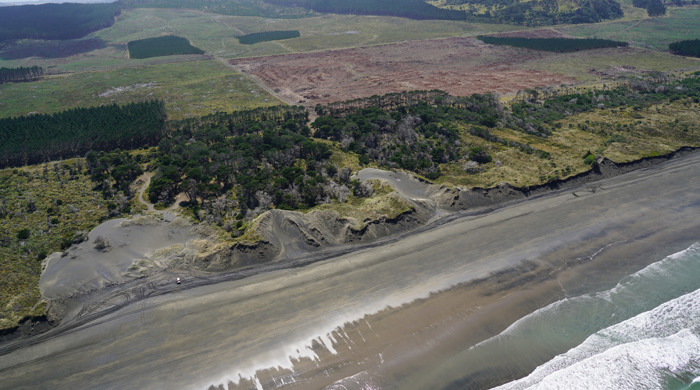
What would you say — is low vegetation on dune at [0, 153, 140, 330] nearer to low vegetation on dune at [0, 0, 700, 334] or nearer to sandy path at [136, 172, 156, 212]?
low vegetation on dune at [0, 0, 700, 334]

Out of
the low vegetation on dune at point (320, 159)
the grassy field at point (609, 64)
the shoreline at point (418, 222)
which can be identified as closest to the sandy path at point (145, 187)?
the low vegetation on dune at point (320, 159)

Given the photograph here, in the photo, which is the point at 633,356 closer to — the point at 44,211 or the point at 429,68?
the point at 44,211

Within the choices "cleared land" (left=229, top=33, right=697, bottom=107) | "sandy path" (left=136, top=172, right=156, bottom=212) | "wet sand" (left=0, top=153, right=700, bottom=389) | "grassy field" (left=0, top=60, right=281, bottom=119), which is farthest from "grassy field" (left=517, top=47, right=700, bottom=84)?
"sandy path" (left=136, top=172, right=156, bottom=212)

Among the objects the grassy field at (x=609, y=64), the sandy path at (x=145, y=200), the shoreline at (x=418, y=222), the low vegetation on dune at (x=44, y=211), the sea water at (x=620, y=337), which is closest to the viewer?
the sea water at (x=620, y=337)

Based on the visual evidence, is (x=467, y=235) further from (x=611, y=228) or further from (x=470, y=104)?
(x=470, y=104)

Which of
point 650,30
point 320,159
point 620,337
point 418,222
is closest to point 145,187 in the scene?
point 320,159

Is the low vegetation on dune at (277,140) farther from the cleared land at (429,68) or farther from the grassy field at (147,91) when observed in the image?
the cleared land at (429,68)
